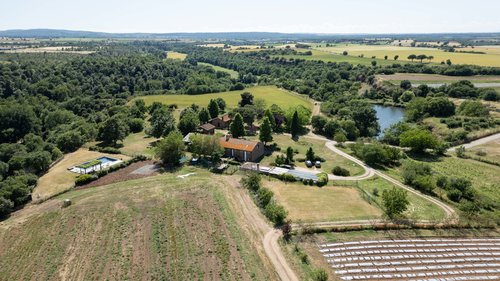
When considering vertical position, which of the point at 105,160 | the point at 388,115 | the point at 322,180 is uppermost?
the point at 322,180

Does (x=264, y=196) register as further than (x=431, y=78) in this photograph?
No

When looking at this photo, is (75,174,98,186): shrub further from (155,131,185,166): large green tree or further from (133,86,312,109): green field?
(133,86,312,109): green field

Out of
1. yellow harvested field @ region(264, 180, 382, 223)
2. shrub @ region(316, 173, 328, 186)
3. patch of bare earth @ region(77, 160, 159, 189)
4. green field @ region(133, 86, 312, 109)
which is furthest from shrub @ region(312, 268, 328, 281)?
green field @ region(133, 86, 312, 109)

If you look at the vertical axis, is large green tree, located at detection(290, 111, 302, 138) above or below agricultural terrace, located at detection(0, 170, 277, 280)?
above

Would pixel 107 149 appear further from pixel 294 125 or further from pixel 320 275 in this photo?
pixel 320 275

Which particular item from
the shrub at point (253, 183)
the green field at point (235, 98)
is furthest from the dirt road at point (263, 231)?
the green field at point (235, 98)

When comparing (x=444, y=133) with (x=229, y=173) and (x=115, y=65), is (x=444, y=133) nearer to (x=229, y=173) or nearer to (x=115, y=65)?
A: (x=229, y=173)

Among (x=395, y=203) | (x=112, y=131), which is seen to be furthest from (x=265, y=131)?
(x=112, y=131)

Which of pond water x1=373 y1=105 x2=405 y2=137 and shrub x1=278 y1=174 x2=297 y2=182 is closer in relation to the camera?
shrub x1=278 y1=174 x2=297 y2=182
